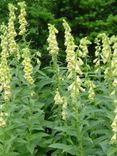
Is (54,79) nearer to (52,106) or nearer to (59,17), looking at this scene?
(52,106)

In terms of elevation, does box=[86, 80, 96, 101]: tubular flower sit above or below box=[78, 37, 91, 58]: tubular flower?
below

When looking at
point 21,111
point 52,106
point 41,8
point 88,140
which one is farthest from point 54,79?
point 41,8

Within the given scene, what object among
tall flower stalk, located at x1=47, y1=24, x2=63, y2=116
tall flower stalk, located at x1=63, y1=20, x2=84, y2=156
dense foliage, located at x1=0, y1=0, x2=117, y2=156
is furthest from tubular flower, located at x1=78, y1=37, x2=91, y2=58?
tall flower stalk, located at x1=47, y1=24, x2=63, y2=116

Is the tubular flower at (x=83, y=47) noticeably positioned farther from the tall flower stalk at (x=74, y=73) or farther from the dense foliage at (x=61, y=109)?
the tall flower stalk at (x=74, y=73)

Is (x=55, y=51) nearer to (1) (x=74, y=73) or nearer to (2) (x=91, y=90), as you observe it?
(2) (x=91, y=90)

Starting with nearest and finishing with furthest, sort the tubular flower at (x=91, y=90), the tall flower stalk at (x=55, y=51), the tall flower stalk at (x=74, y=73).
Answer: the tall flower stalk at (x=74, y=73)
the tall flower stalk at (x=55, y=51)
the tubular flower at (x=91, y=90)

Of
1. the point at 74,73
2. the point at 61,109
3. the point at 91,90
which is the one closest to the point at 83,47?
the point at 91,90

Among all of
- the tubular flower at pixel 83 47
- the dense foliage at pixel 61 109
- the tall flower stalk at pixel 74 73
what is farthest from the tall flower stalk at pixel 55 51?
the tubular flower at pixel 83 47

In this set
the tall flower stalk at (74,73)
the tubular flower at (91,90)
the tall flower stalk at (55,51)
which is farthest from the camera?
the tubular flower at (91,90)

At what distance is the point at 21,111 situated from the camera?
6.18 metres

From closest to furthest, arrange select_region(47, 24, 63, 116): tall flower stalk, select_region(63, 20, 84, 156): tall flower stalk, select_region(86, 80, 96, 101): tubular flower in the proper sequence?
select_region(63, 20, 84, 156): tall flower stalk < select_region(47, 24, 63, 116): tall flower stalk < select_region(86, 80, 96, 101): tubular flower

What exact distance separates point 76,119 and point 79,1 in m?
4.26

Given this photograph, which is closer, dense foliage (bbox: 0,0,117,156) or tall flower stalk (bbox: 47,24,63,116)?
dense foliage (bbox: 0,0,117,156)

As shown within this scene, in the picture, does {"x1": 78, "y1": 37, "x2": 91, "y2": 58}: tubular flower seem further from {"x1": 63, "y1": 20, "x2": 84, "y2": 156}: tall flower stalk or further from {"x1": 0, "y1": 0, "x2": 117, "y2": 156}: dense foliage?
{"x1": 63, "y1": 20, "x2": 84, "y2": 156}: tall flower stalk
